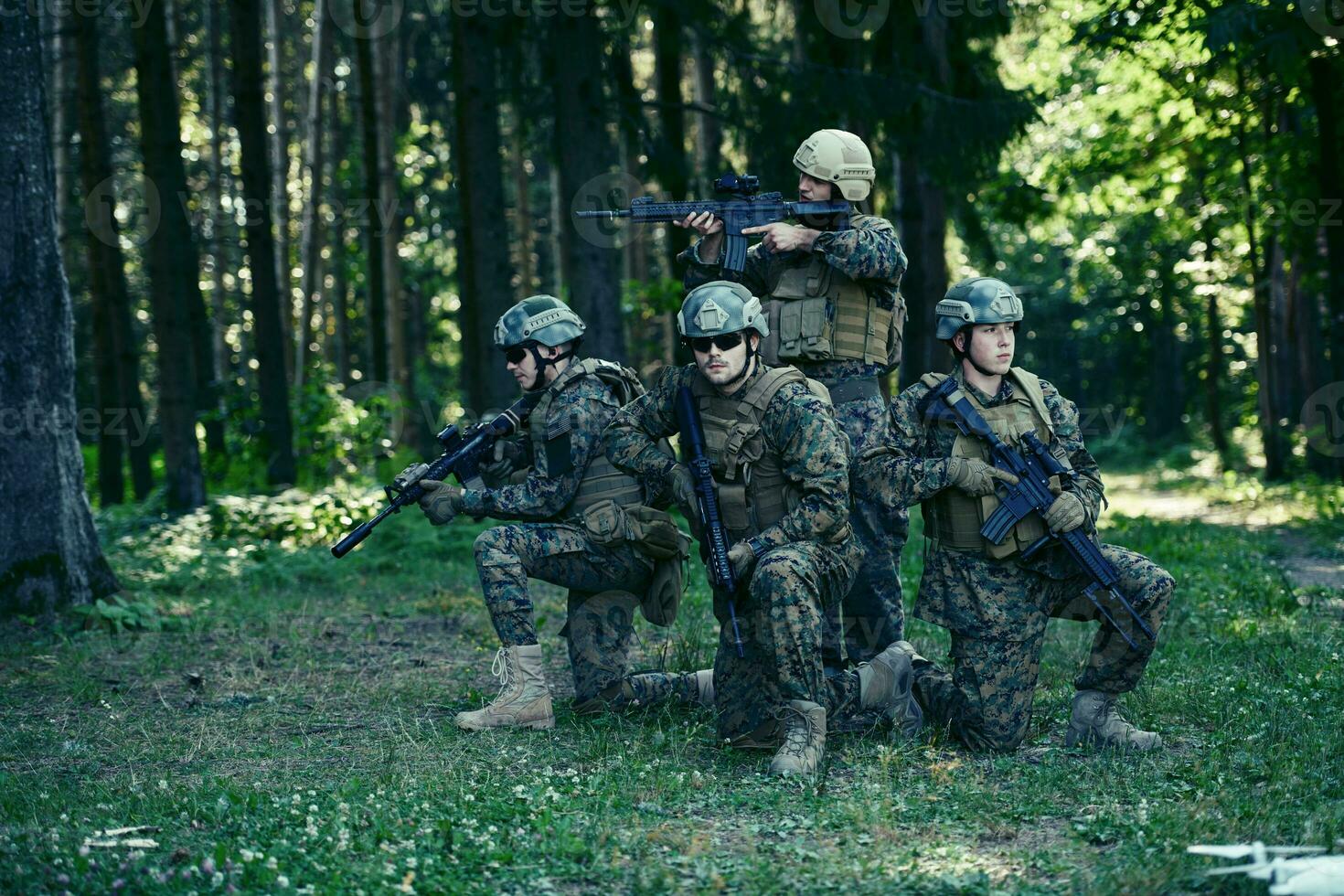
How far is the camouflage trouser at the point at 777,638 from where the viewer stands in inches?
225

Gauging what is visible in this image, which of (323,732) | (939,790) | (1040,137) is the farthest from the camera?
(1040,137)

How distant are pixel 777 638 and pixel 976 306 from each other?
1642mm

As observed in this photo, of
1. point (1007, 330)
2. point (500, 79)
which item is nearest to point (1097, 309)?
point (500, 79)

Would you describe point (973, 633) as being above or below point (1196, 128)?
below

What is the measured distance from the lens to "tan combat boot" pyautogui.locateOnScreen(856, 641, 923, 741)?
6.29 meters

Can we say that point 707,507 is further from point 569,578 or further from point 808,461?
point 569,578

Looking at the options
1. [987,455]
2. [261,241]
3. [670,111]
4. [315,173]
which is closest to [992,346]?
[987,455]

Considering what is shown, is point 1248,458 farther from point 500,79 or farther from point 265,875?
point 265,875

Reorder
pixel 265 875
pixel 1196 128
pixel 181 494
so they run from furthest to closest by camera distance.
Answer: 1. pixel 1196 128
2. pixel 181 494
3. pixel 265 875

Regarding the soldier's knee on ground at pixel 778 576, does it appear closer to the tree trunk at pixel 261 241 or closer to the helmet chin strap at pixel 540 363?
the helmet chin strap at pixel 540 363

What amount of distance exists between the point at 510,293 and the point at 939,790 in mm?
8935

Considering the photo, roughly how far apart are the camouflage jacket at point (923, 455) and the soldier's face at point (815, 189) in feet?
3.94

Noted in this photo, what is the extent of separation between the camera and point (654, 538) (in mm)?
6445

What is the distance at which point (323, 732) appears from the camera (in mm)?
6512
